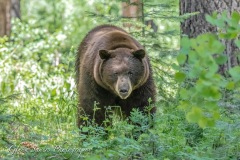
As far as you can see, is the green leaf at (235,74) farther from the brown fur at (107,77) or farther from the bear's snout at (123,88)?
the brown fur at (107,77)

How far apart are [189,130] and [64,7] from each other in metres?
20.3

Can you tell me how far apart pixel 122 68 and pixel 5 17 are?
10478 mm

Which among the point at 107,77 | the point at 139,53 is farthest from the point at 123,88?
the point at 139,53

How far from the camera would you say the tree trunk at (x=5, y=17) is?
17.5m

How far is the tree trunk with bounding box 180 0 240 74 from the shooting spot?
905 centimetres

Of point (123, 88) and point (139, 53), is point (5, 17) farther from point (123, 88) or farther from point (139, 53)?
point (123, 88)

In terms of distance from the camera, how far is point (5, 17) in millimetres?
17641

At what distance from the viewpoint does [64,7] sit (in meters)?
26.3

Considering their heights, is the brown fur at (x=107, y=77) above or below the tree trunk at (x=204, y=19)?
below

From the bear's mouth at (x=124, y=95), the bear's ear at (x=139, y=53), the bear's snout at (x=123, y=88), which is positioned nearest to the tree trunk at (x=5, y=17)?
the bear's ear at (x=139, y=53)

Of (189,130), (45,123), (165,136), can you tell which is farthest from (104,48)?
(165,136)

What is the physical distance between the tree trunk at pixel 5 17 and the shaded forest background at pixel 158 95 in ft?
0.08

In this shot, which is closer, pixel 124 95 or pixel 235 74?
pixel 235 74

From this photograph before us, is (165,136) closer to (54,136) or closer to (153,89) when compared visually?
(54,136)
